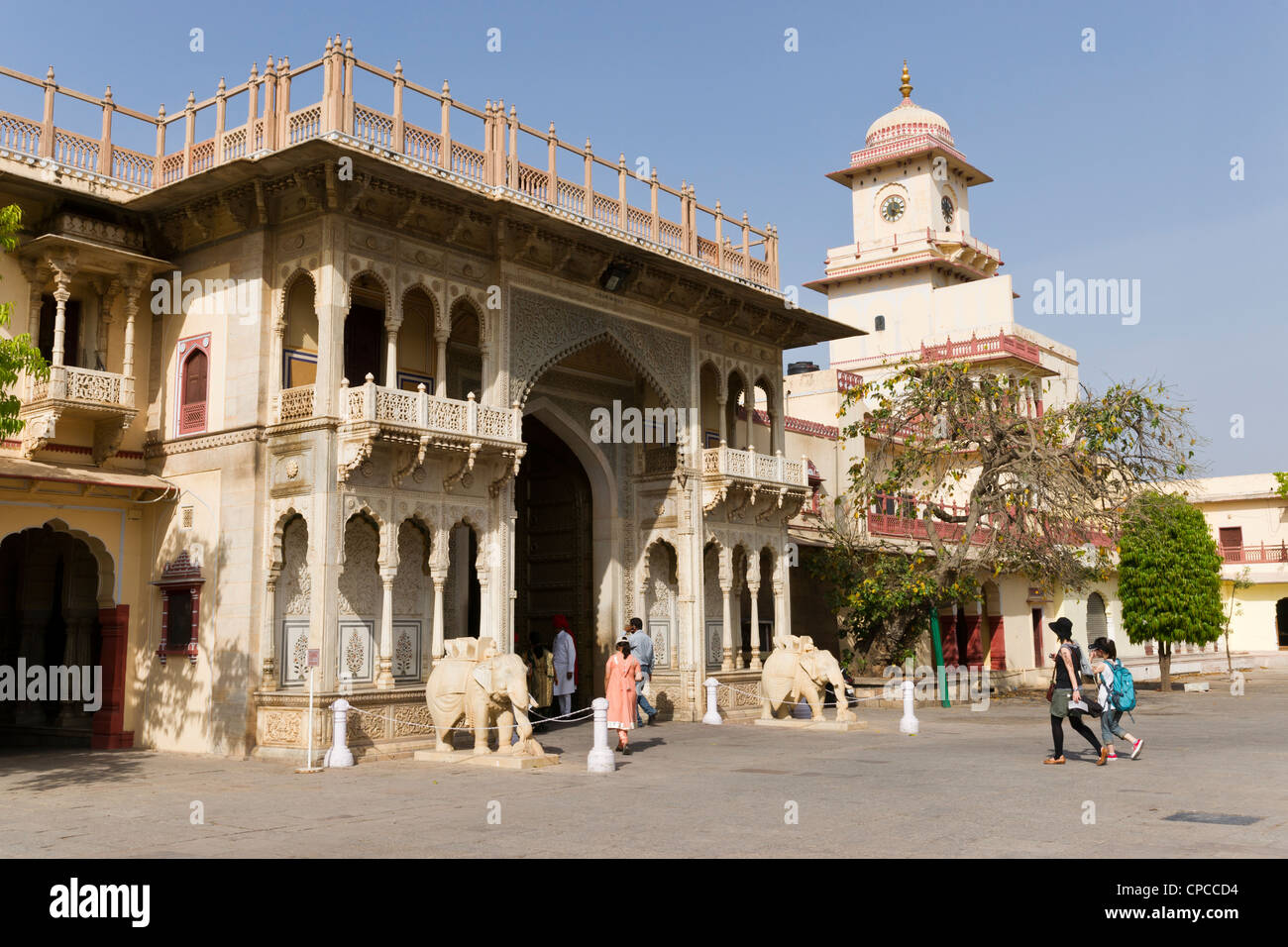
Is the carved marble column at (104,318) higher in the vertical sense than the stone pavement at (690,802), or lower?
higher

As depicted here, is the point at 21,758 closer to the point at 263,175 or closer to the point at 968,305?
the point at 263,175

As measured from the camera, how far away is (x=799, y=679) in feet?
63.1

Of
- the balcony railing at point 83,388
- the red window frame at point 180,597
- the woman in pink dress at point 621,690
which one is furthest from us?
the red window frame at point 180,597

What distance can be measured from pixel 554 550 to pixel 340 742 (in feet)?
29.0

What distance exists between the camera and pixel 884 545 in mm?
26219

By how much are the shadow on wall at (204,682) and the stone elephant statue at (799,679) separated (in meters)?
8.44

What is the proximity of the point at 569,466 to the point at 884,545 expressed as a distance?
794 cm

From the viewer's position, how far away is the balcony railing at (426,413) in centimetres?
1527

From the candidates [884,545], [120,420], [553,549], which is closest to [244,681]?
[120,420]

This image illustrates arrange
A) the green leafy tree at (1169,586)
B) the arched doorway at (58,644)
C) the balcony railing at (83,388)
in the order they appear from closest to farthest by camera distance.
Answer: the balcony railing at (83,388)
the arched doorway at (58,644)
the green leafy tree at (1169,586)

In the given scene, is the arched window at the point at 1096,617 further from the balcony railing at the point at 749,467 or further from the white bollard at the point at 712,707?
the white bollard at the point at 712,707
